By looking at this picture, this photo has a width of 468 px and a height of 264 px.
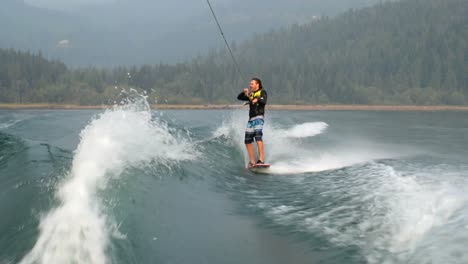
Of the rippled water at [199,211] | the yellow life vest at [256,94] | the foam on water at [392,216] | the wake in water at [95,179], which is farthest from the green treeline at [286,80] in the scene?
the foam on water at [392,216]

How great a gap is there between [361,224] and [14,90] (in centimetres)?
15782

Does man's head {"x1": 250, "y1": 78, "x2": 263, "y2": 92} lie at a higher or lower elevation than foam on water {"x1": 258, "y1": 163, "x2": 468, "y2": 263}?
higher

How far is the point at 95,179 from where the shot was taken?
20.7ft

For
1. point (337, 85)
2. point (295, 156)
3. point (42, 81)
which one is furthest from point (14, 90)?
point (295, 156)

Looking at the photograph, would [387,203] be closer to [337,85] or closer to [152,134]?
[152,134]

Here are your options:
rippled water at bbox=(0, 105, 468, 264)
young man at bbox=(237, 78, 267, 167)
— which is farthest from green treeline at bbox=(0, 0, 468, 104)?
rippled water at bbox=(0, 105, 468, 264)

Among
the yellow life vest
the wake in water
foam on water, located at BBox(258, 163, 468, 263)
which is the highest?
the yellow life vest

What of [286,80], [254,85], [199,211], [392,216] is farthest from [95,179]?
[286,80]

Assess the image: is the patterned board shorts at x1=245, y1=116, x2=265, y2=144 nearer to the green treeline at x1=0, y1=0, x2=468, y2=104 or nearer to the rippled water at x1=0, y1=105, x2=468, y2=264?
the rippled water at x1=0, y1=105, x2=468, y2=264

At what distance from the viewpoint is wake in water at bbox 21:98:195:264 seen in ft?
14.5

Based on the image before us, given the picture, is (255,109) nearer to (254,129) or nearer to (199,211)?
(254,129)

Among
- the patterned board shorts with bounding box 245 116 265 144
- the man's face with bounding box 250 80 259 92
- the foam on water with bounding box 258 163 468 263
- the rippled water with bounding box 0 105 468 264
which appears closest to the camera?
the rippled water with bounding box 0 105 468 264

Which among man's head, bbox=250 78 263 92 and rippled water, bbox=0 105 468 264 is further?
man's head, bbox=250 78 263 92

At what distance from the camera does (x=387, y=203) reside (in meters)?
7.00
